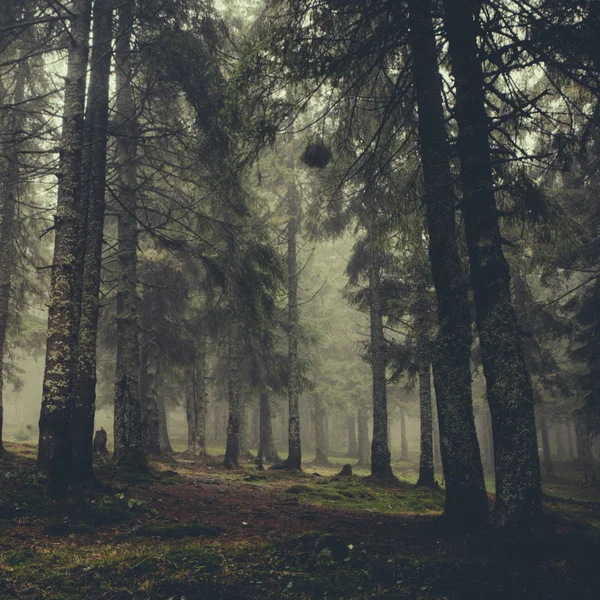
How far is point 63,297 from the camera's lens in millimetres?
7156

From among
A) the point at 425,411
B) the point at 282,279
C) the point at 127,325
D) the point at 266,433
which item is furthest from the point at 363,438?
the point at 127,325

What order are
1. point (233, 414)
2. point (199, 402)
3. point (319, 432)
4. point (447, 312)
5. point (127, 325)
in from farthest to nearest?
point (319, 432) < point (199, 402) < point (233, 414) < point (127, 325) < point (447, 312)

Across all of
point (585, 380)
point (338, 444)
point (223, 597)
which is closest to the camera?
point (223, 597)

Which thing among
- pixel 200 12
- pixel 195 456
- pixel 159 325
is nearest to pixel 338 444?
pixel 195 456

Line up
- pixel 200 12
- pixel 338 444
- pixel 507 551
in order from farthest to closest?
pixel 338 444 < pixel 200 12 < pixel 507 551

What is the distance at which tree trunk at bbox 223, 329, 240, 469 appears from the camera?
17.1 m

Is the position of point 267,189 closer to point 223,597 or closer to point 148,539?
point 148,539

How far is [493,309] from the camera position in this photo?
5.86 meters

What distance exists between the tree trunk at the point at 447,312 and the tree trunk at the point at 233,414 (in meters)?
11.9

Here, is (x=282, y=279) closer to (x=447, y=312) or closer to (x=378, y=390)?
(x=447, y=312)

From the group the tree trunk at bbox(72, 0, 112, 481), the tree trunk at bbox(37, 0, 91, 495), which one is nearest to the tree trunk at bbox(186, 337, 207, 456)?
the tree trunk at bbox(72, 0, 112, 481)

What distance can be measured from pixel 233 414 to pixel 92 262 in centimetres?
1011

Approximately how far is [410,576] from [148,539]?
3.29 metres

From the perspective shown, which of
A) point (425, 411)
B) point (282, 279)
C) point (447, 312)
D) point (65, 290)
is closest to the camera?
point (447, 312)
